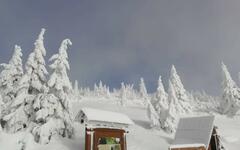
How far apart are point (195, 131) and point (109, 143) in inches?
472

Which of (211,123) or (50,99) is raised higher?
(50,99)

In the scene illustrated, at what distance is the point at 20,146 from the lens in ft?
76.4

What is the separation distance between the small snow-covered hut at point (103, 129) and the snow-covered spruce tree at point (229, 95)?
147 feet

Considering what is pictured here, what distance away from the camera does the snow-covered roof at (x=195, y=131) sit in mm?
27452

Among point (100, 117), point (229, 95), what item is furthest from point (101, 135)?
point (229, 95)

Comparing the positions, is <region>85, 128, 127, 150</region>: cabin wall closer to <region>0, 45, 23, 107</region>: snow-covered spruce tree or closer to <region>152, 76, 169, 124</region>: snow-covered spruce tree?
<region>0, 45, 23, 107</region>: snow-covered spruce tree

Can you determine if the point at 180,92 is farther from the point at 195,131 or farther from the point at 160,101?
the point at 195,131

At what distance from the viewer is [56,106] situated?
25906 mm

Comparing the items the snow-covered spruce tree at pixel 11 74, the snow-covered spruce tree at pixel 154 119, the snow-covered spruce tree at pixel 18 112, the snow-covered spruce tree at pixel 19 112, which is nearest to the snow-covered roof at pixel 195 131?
the snow-covered spruce tree at pixel 154 119

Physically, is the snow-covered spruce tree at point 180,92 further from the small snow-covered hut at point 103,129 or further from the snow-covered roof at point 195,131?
the small snow-covered hut at point 103,129

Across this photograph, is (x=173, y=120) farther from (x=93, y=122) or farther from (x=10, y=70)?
(x=10, y=70)

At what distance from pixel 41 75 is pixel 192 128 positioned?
2032 cm

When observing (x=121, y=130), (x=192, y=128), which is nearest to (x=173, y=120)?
(x=192, y=128)

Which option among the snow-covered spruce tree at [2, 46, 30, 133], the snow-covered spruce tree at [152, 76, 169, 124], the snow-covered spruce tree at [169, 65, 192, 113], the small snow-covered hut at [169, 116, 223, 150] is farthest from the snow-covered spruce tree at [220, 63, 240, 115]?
the snow-covered spruce tree at [2, 46, 30, 133]
